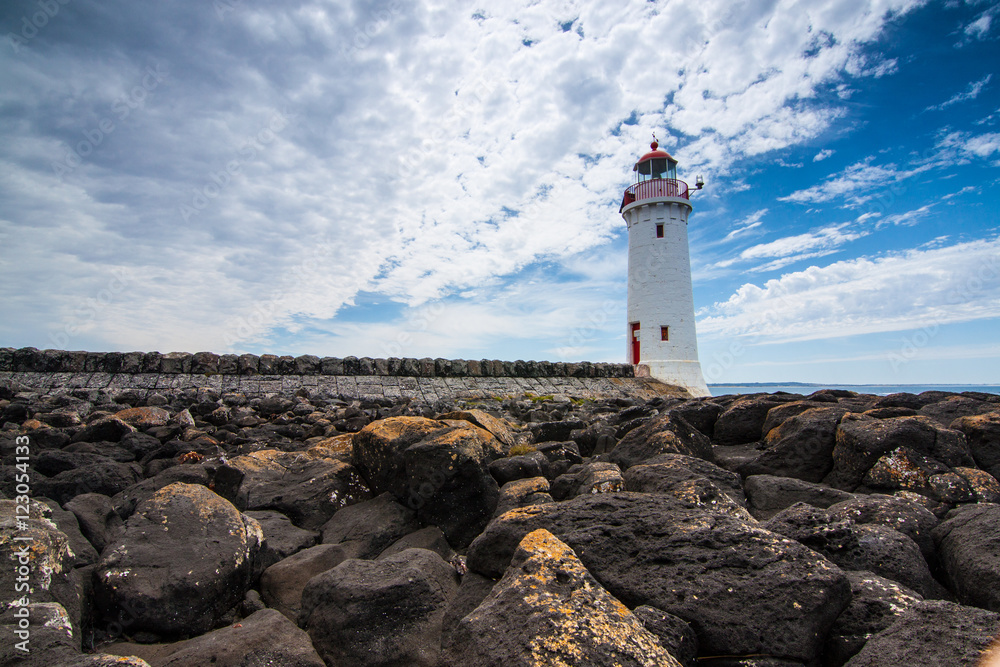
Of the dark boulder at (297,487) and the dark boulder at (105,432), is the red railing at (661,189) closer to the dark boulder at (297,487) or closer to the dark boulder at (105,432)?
the dark boulder at (297,487)

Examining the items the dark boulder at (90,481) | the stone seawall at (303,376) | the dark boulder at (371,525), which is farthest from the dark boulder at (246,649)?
the stone seawall at (303,376)

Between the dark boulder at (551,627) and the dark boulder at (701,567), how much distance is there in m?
0.45

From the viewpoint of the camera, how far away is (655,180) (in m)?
25.2

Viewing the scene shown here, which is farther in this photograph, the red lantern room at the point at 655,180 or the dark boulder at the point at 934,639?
the red lantern room at the point at 655,180

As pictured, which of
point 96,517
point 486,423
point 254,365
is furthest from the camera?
point 254,365

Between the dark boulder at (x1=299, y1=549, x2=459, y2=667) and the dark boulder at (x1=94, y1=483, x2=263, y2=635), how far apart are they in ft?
2.34

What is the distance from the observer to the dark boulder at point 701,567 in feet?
8.86

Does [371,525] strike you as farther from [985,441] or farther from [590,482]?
[985,441]

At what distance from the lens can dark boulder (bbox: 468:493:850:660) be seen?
2701 millimetres

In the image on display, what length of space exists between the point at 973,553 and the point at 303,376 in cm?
→ 1434

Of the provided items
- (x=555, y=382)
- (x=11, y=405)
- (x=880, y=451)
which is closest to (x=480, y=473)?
(x=880, y=451)

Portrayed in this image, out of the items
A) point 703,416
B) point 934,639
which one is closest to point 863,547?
point 934,639

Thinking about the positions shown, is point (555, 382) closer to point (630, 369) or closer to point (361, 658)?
point (630, 369)

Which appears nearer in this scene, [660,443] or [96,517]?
[96,517]
